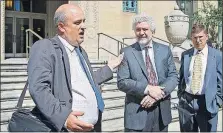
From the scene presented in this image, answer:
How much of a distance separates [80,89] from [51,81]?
291 millimetres

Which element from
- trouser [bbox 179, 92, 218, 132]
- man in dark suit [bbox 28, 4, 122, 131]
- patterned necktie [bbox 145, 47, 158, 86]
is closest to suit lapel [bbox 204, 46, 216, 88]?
trouser [bbox 179, 92, 218, 132]

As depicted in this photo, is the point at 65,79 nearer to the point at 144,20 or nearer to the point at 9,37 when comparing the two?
the point at 144,20

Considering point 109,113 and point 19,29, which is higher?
point 19,29

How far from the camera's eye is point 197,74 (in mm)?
4422

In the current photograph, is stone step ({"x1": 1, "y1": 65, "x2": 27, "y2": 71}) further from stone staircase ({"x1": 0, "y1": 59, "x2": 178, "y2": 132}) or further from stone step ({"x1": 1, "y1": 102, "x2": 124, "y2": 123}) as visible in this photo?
stone step ({"x1": 1, "y1": 102, "x2": 124, "y2": 123})

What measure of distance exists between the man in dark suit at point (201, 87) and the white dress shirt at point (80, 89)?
1.93 metres

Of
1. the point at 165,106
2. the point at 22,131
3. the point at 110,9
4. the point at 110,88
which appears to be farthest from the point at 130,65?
the point at 110,9

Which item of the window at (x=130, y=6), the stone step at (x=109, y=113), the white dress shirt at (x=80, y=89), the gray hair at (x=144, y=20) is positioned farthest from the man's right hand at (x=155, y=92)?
the window at (x=130, y=6)

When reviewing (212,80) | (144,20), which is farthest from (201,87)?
(144,20)

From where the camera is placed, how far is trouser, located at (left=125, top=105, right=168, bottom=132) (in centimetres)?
380

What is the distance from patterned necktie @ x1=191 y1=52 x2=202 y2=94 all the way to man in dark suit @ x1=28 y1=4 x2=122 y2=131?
179 cm

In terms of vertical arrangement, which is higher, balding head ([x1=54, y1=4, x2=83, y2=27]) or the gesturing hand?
balding head ([x1=54, y1=4, x2=83, y2=27])

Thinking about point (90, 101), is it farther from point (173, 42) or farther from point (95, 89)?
point (173, 42)

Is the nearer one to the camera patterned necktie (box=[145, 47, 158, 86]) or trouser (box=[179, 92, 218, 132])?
patterned necktie (box=[145, 47, 158, 86])
